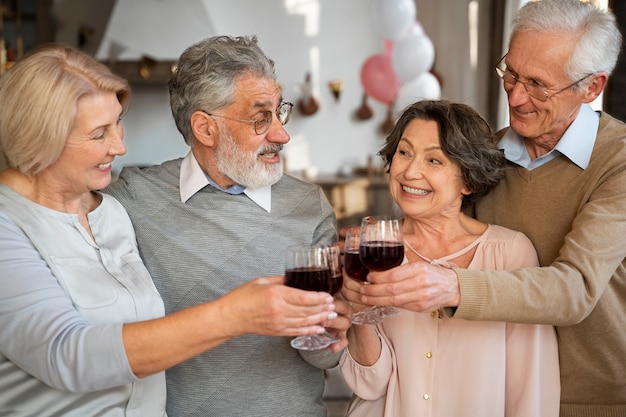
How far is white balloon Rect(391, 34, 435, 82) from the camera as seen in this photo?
5.71 m

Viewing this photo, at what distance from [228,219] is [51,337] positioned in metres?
0.81

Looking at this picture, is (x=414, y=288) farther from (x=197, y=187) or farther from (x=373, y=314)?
(x=197, y=187)

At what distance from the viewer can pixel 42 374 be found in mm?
1521

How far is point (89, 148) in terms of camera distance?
68.4 inches

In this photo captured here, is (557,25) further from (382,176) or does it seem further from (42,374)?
(382,176)

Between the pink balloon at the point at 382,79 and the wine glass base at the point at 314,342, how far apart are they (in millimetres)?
4980

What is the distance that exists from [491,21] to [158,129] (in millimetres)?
3887

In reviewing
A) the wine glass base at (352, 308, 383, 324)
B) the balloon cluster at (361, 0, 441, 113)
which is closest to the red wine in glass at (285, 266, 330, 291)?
the wine glass base at (352, 308, 383, 324)

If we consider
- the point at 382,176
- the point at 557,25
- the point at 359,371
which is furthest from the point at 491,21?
the point at 359,371

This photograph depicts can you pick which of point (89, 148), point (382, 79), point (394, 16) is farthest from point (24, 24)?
point (89, 148)

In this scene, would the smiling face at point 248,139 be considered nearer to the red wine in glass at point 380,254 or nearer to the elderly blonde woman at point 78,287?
the elderly blonde woman at point 78,287

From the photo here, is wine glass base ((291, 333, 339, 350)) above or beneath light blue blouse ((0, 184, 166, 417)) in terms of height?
beneath

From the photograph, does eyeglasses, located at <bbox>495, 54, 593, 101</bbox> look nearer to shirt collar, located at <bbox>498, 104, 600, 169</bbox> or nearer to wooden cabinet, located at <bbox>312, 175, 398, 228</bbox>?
shirt collar, located at <bbox>498, 104, 600, 169</bbox>

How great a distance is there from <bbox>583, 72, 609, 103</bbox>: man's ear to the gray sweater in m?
0.92
